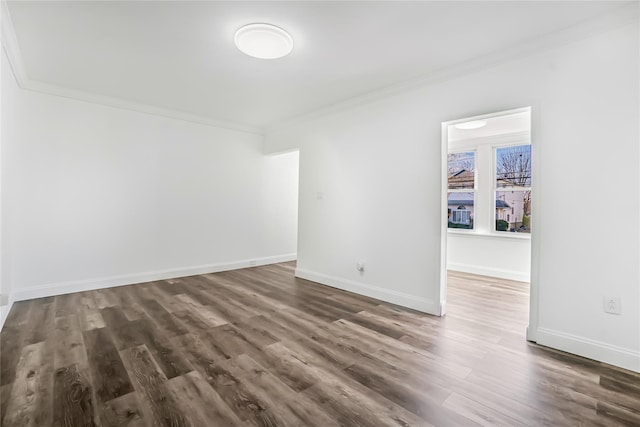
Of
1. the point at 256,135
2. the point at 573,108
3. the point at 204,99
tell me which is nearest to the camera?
the point at 573,108

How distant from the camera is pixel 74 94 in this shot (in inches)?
147

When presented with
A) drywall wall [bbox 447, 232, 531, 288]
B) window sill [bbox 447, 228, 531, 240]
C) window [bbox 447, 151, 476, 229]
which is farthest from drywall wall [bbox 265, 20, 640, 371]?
window [bbox 447, 151, 476, 229]

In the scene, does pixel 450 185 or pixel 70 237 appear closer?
pixel 70 237

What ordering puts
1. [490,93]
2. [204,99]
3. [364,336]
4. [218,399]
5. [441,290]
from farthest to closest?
[204,99]
[441,290]
[490,93]
[364,336]
[218,399]

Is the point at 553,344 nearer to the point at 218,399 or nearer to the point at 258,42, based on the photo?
the point at 218,399

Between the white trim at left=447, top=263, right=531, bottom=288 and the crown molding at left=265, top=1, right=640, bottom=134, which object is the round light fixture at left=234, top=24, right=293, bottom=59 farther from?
the white trim at left=447, top=263, right=531, bottom=288

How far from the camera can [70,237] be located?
3.76 m

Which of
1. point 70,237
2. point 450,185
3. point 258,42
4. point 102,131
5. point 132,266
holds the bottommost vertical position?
point 132,266

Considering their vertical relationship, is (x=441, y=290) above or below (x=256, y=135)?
below

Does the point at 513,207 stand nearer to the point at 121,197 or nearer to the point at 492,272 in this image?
the point at 492,272

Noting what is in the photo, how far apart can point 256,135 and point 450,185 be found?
3.87 m

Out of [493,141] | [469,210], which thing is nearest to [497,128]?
[493,141]

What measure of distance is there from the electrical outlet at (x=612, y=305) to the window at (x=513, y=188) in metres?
3.05

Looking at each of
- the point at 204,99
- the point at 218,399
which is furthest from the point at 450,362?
the point at 204,99
